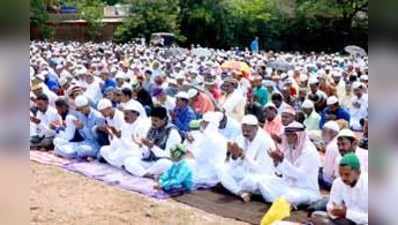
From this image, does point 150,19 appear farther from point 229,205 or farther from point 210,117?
point 210,117

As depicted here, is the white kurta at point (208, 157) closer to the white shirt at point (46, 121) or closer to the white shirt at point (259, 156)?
the white shirt at point (259, 156)

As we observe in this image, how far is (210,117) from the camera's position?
10.3 feet

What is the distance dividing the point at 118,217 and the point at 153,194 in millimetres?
315

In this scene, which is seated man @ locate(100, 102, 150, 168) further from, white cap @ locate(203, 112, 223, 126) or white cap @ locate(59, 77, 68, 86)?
white cap @ locate(59, 77, 68, 86)

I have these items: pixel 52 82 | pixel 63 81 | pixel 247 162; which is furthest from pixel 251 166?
pixel 63 81

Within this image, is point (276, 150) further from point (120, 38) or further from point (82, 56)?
point (82, 56)

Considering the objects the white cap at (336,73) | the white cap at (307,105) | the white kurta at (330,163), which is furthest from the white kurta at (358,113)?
the white cap at (336,73)

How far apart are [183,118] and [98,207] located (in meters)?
0.80

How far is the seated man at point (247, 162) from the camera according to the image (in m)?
2.66

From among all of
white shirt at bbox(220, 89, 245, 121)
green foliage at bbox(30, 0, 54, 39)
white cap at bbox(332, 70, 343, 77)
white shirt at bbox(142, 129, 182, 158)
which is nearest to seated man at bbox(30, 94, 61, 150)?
white shirt at bbox(142, 129, 182, 158)

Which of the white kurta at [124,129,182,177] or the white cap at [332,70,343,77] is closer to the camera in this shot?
the white kurta at [124,129,182,177]

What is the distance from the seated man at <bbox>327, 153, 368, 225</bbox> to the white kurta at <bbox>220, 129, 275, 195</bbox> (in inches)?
17.9

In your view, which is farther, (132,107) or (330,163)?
(132,107)

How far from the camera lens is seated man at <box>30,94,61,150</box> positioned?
306 centimetres
